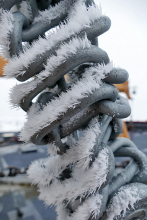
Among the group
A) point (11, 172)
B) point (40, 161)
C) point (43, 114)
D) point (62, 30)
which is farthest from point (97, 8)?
point (11, 172)

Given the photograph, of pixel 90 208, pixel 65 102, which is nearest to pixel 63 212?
pixel 90 208

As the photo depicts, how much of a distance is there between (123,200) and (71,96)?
0.18 metres

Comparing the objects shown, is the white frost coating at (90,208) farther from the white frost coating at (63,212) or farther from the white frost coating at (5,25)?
the white frost coating at (5,25)

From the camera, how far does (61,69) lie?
0.78ft

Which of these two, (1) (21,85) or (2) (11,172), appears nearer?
(1) (21,85)

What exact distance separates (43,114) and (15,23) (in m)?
0.13

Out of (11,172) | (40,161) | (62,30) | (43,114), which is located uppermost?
(62,30)

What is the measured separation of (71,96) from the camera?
0.25m

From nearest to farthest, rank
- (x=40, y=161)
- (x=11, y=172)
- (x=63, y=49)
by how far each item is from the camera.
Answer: (x=63, y=49), (x=40, y=161), (x=11, y=172)

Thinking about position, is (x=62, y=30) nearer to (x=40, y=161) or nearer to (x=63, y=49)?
(x=63, y=49)

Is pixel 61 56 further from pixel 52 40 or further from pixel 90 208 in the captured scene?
pixel 90 208

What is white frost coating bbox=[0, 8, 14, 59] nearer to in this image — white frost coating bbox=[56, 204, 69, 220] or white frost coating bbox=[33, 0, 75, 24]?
white frost coating bbox=[33, 0, 75, 24]

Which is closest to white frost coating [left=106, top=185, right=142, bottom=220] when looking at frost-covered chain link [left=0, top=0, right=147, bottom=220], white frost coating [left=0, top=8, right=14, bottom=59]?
frost-covered chain link [left=0, top=0, right=147, bottom=220]

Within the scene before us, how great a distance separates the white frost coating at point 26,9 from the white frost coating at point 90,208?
0.91ft
